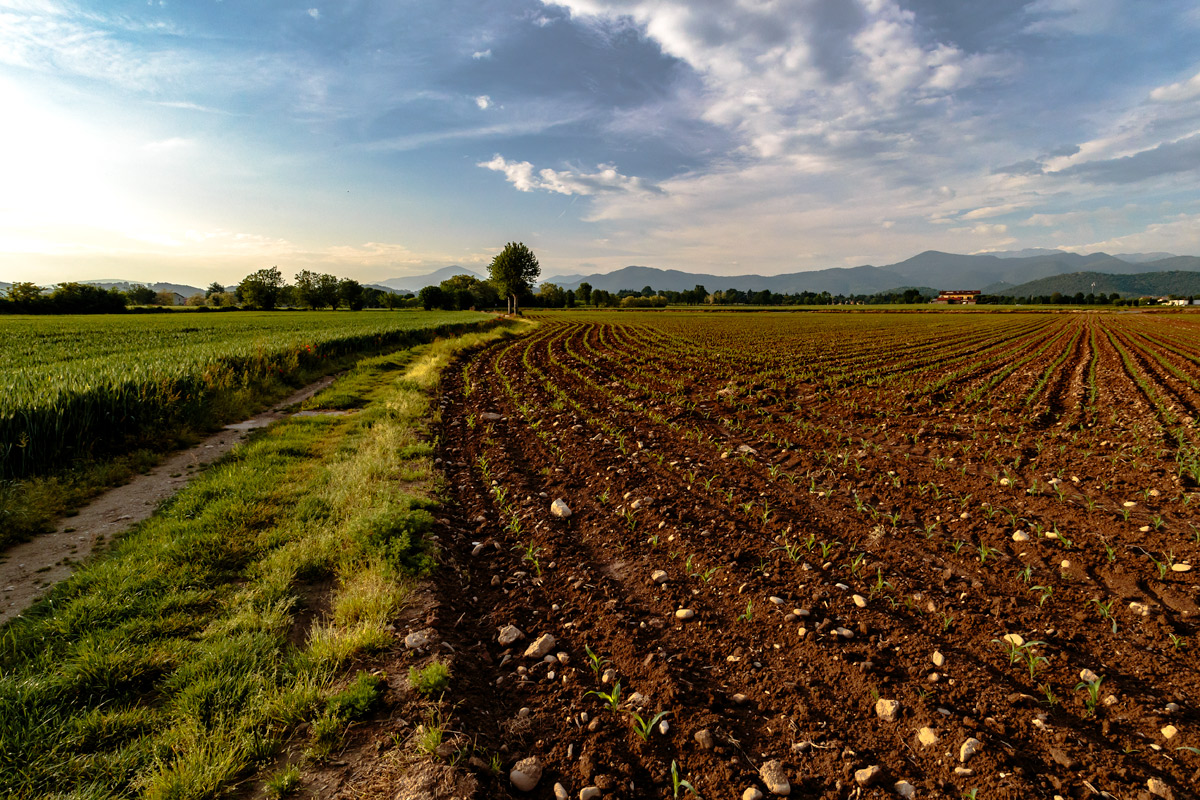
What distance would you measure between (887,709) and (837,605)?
1250 mm

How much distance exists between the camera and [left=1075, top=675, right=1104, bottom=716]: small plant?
3357mm

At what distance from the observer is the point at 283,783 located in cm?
287

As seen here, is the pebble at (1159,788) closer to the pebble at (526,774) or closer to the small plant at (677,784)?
the small plant at (677,784)

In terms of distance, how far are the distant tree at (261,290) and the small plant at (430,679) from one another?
134226 mm

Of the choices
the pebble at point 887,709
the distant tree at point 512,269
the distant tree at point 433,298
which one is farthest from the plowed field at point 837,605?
the distant tree at point 433,298

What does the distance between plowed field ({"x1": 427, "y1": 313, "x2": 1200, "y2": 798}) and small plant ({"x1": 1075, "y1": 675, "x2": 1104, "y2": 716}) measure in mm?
23

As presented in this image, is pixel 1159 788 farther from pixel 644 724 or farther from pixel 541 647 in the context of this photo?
pixel 541 647

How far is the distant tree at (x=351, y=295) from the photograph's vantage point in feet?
410

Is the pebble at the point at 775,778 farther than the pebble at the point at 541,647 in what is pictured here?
No

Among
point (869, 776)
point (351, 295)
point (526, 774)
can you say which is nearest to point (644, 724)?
point (526, 774)

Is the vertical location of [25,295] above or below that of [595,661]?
above

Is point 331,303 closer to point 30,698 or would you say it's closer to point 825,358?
point 825,358

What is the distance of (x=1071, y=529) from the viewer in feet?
19.6

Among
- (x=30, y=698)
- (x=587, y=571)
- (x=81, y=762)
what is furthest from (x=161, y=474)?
(x=587, y=571)
